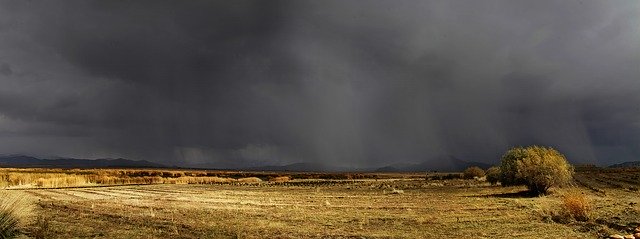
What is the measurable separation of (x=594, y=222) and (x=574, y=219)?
112cm

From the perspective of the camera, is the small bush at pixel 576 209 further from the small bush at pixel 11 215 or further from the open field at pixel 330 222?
the small bush at pixel 11 215

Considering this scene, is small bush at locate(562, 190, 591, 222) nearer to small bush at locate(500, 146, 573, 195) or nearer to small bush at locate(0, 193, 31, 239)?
small bush at locate(500, 146, 573, 195)

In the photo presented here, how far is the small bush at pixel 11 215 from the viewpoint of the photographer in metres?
16.2

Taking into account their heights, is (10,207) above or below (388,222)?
above

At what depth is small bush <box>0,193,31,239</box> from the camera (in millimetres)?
16234

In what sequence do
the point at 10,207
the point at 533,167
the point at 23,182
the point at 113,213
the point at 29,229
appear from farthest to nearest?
the point at 23,182
the point at 533,167
the point at 113,213
the point at 29,229
the point at 10,207

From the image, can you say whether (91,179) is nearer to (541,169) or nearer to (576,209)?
(541,169)

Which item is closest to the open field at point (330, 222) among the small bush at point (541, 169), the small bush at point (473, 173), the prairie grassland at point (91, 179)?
the small bush at point (541, 169)

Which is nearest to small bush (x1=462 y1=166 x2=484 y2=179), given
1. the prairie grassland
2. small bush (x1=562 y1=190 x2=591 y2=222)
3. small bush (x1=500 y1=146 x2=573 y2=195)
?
the prairie grassland

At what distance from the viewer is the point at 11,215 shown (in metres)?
16.8

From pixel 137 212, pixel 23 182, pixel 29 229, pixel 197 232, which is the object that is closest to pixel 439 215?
pixel 197 232

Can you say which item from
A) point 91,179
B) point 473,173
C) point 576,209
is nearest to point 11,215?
point 576,209

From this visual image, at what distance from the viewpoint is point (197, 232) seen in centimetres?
2000

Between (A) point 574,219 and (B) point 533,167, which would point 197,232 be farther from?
(B) point 533,167
